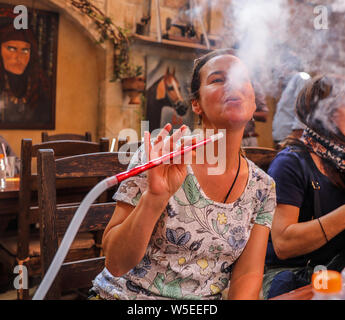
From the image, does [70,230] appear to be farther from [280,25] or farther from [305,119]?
[280,25]

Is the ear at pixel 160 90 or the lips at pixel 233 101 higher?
the ear at pixel 160 90

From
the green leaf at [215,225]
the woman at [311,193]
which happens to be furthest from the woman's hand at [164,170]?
the woman at [311,193]

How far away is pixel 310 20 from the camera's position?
2219 mm

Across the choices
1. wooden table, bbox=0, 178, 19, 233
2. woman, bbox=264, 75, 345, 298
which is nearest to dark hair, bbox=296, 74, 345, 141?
woman, bbox=264, 75, 345, 298

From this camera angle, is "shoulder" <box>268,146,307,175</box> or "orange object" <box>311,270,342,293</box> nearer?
"orange object" <box>311,270,342,293</box>

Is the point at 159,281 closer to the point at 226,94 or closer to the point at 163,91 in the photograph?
the point at 226,94

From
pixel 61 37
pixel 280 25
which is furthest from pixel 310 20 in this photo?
pixel 61 37

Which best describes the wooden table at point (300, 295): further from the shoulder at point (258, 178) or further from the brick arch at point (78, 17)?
the brick arch at point (78, 17)

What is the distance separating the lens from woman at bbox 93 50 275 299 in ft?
3.33

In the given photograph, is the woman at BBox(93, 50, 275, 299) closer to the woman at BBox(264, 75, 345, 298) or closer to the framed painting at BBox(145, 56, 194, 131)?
the woman at BBox(264, 75, 345, 298)

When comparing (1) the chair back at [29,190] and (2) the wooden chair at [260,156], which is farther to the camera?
(1) the chair back at [29,190]

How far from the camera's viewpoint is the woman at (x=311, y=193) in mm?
1416

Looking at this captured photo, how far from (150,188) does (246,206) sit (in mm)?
401

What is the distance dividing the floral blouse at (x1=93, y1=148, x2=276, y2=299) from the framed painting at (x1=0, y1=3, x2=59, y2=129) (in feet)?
12.3
